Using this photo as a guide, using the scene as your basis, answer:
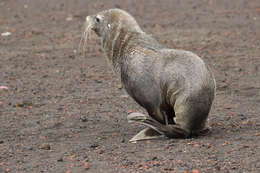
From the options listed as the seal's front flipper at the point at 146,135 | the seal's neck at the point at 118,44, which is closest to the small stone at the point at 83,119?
the seal's neck at the point at 118,44

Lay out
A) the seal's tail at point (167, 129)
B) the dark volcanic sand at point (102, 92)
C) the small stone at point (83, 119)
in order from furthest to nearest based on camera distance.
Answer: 1. the small stone at point (83, 119)
2. the seal's tail at point (167, 129)
3. the dark volcanic sand at point (102, 92)

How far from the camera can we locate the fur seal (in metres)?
5.06

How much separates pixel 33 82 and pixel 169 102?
3.17m

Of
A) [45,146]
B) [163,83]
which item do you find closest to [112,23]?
[163,83]

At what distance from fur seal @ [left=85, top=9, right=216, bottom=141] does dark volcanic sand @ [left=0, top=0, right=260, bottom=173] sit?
0.56 ft

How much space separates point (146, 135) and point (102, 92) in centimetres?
207

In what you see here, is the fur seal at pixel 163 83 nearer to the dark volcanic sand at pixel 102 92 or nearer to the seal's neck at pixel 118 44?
the seal's neck at pixel 118 44

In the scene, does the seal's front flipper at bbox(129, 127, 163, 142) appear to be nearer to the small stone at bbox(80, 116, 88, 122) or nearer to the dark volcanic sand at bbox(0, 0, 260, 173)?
the dark volcanic sand at bbox(0, 0, 260, 173)

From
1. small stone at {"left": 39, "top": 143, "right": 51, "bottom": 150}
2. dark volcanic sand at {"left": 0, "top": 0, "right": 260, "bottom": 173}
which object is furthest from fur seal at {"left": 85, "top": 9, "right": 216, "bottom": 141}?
small stone at {"left": 39, "top": 143, "right": 51, "bottom": 150}

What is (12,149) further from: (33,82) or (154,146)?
(33,82)

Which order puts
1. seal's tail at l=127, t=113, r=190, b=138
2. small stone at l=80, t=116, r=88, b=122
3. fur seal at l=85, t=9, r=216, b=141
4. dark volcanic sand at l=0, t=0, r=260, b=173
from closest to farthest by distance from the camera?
dark volcanic sand at l=0, t=0, r=260, b=173, fur seal at l=85, t=9, r=216, b=141, seal's tail at l=127, t=113, r=190, b=138, small stone at l=80, t=116, r=88, b=122

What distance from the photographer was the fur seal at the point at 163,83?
199 inches

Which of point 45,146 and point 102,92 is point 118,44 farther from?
point 102,92

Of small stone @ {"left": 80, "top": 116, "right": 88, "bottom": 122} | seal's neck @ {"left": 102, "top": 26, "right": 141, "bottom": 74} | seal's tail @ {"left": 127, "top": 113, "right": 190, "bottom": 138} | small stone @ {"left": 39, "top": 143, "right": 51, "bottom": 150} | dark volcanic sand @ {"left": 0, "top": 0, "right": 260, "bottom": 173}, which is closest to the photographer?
dark volcanic sand @ {"left": 0, "top": 0, "right": 260, "bottom": 173}
